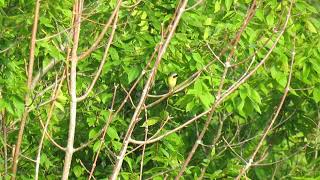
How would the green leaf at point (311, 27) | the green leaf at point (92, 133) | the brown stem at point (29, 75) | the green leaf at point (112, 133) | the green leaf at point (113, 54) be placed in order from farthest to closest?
1. the green leaf at point (311, 27)
2. the green leaf at point (113, 54)
3. the green leaf at point (92, 133)
4. the green leaf at point (112, 133)
5. the brown stem at point (29, 75)

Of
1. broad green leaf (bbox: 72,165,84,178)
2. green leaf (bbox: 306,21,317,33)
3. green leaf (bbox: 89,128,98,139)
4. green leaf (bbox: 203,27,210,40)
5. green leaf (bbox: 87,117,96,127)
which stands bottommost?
broad green leaf (bbox: 72,165,84,178)

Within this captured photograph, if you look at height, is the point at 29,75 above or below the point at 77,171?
above

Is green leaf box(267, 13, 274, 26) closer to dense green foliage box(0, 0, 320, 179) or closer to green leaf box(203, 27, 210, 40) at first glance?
dense green foliage box(0, 0, 320, 179)

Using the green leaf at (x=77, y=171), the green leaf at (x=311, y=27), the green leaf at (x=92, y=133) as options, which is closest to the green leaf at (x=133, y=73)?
the green leaf at (x=92, y=133)

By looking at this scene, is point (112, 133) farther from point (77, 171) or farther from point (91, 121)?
point (77, 171)

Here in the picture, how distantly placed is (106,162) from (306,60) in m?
1.70

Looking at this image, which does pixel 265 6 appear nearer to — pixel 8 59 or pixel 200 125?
pixel 200 125

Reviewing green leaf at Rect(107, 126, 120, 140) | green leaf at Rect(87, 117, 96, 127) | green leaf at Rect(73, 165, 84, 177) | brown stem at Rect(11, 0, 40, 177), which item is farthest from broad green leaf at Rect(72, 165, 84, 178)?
brown stem at Rect(11, 0, 40, 177)

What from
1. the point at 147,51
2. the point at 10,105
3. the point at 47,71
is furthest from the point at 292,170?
the point at 10,105

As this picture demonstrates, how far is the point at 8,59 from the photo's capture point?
467cm

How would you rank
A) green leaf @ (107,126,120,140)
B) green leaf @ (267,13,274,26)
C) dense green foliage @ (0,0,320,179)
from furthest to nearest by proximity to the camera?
green leaf @ (267,13,274,26) < green leaf @ (107,126,120,140) < dense green foliage @ (0,0,320,179)

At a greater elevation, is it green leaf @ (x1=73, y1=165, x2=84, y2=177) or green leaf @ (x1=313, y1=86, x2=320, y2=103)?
green leaf @ (x1=313, y1=86, x2=320, y2=103)

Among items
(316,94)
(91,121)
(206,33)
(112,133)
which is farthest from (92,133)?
(316,94)

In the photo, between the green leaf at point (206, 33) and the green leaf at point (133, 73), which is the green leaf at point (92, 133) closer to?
the green leaf at point (133, 73)
